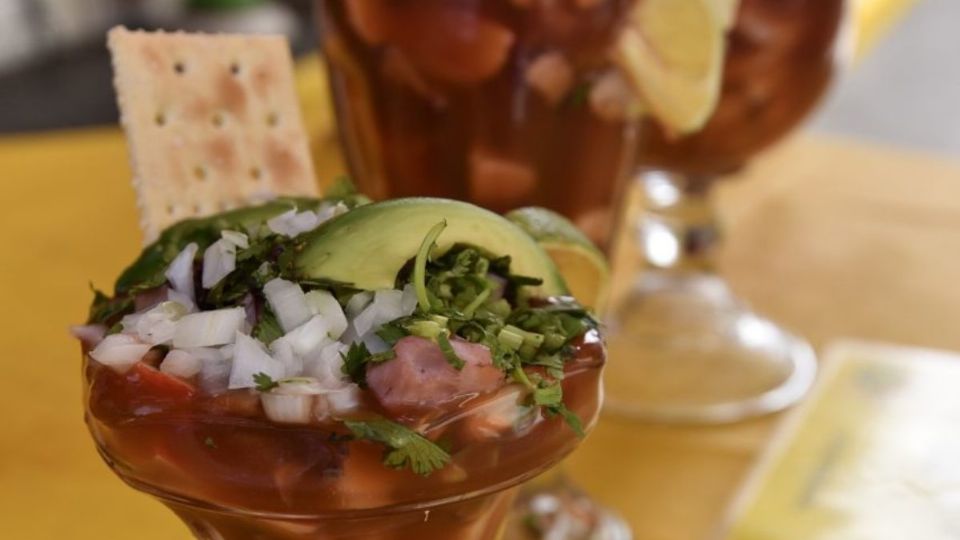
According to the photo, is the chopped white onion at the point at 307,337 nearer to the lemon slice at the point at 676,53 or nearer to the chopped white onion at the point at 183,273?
the chopped white onion at the point at 183,273

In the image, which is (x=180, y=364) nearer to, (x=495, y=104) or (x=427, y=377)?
(x=427, y=377)

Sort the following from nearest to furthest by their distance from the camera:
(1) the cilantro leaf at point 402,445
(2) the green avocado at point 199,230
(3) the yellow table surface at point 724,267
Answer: (1) the cilantro leaf at point 402,445, (2) the green avocado at point 199,230, (3) the yellow table surface at point 724,267

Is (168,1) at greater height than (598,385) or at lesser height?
lesser

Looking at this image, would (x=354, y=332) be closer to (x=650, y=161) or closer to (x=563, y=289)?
(x=563, y=289)

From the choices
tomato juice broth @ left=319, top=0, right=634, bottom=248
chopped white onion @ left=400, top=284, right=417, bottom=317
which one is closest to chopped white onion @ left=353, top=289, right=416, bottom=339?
chopped white onion @ left=400, top=284, right=417, bottom=317

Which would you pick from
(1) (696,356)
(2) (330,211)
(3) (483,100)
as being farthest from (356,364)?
(1) (696,356)

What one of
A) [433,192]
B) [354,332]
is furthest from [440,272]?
[433,192]

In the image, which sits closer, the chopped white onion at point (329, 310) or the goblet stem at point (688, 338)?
the chopped white onion at point (329, 310)

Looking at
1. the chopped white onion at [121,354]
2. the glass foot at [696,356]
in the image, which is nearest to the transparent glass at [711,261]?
the glass foot at [696,356]
